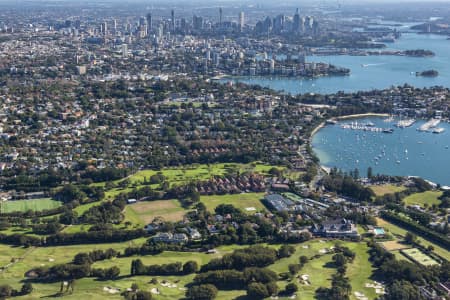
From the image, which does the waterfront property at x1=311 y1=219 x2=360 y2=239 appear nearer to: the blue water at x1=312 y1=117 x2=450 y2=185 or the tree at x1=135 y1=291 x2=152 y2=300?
the tree at x1=135 y1=291 x2=152 y2=300

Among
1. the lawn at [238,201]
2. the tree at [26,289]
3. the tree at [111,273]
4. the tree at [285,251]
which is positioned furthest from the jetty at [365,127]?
the tree at [26,289]

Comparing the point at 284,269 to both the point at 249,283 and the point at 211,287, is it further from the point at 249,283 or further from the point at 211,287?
the point at 211,287

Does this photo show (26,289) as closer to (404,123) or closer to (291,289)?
(291,289)

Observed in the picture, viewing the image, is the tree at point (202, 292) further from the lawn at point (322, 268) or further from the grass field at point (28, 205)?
the grass field at point (28, 205)

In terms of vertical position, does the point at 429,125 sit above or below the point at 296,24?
below

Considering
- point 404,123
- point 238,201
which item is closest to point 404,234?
point 238,201

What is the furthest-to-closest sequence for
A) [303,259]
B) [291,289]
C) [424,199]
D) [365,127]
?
[365,127]
[424,199]
[303,259]
[291,289]

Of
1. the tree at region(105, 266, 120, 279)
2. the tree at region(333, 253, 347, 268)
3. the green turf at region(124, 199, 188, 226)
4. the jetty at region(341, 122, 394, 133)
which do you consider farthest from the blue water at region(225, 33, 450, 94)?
the tree at region(105, 266, 120, 279)
